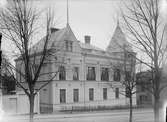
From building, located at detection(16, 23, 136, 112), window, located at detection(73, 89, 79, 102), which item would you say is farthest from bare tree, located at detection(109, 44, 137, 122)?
window, located at detection(73, 89, 79, 102)

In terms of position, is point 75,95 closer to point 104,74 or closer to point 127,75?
point 104,74

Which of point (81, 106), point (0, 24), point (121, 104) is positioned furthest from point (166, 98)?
point (121, 104)

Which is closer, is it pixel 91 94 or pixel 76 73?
pixel 76 73

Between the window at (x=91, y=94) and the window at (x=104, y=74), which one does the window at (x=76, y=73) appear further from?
the window at (x=104, y=74)

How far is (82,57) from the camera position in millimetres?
17469

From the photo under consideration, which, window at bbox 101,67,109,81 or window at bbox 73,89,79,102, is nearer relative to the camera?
window at bbox 73,89,79,102

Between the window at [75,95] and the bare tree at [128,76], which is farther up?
the bare tree at [128,76]

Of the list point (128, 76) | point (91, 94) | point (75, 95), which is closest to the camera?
point (128, 76)

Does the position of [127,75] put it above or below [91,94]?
above

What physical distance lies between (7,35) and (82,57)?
43.4 feet

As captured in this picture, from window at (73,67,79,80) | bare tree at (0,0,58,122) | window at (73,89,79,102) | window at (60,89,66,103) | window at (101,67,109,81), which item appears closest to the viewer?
bare tree at (0,0,58,122)

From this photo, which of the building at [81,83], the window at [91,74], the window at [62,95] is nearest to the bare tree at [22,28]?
the building at [81,83]

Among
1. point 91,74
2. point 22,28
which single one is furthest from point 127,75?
point 91,74

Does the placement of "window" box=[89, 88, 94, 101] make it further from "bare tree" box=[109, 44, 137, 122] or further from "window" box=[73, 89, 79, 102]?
"bare tree" box=[109, 44, 137, 122]
